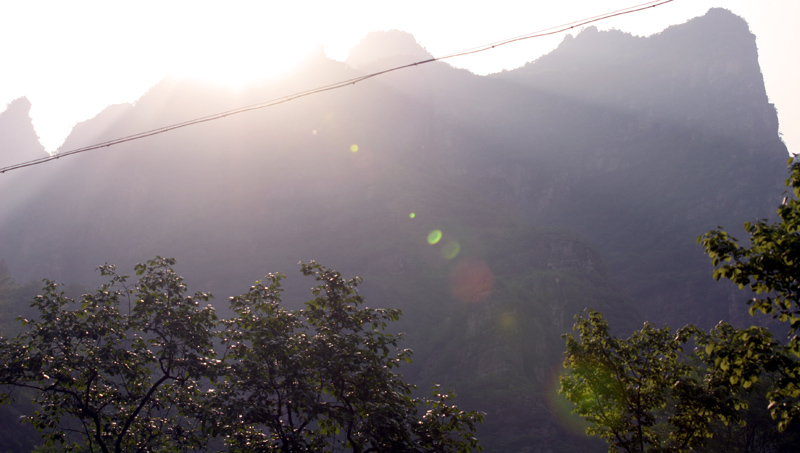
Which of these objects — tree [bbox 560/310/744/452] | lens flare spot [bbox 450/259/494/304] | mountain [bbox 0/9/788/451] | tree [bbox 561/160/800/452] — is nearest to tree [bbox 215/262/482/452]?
tree [bbox 560/310/744/452]

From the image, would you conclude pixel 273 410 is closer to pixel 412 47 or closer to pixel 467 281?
pixel 467 281

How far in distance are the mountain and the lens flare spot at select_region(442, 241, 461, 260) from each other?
0.51 meters

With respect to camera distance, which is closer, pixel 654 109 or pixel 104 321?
pixel 104 321

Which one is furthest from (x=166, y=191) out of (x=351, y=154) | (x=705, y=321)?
(x=705, y=321)

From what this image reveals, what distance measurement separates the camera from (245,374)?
11.0 m

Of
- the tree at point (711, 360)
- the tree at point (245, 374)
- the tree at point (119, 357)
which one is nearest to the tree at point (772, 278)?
the tree at point (711, 360)

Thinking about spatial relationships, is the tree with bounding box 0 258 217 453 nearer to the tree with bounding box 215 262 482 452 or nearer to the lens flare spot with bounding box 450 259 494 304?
the tree with bounding box 215 262 482 452

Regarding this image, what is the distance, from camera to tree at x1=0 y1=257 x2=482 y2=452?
1030 centimetres

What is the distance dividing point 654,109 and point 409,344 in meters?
101

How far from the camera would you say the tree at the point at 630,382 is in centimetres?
1087

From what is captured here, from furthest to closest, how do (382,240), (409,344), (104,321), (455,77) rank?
(455,77) < (382,240) < (409,344) < (104,321)

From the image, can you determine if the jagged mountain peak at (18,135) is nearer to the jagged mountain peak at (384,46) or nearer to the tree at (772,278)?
the jagged mountain peak at (384,46)

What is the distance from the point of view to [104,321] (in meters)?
12.1

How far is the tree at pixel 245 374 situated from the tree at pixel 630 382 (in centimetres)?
281
